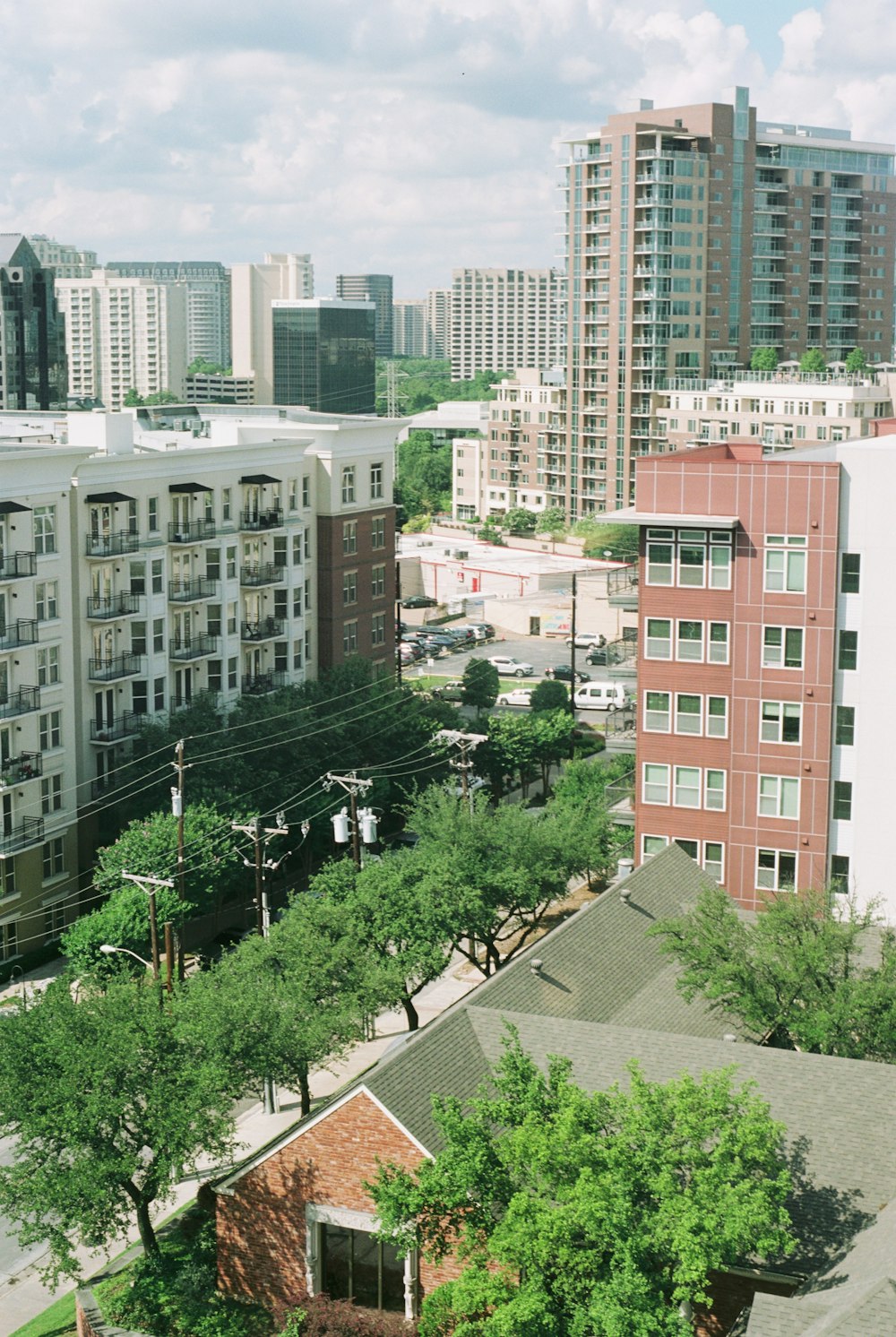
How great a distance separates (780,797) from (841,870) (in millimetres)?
2942

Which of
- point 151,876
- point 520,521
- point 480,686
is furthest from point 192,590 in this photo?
point 520,521

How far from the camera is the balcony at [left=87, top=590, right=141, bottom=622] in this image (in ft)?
211

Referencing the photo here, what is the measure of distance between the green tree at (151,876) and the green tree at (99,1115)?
19.4 m

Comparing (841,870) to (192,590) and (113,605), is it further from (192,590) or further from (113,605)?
(192,590)

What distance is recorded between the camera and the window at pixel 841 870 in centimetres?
5025

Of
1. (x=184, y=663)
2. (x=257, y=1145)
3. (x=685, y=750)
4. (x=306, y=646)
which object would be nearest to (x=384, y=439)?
(x=306, y=646)

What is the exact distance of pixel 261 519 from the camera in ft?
239

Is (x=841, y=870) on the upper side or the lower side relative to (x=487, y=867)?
lower

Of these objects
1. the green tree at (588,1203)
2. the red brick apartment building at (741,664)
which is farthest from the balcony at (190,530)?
the green tree at (588,1203)

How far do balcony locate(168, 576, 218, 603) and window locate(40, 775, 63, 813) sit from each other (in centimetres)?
980

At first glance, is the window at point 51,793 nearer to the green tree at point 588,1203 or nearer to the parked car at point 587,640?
the green tree at point 588,1203

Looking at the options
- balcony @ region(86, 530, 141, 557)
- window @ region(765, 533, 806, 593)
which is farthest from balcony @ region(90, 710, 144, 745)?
window @ region(765, 533, 806, 593)

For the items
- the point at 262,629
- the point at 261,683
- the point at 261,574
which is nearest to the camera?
the point at 261,683

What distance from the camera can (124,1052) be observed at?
3141 cm
